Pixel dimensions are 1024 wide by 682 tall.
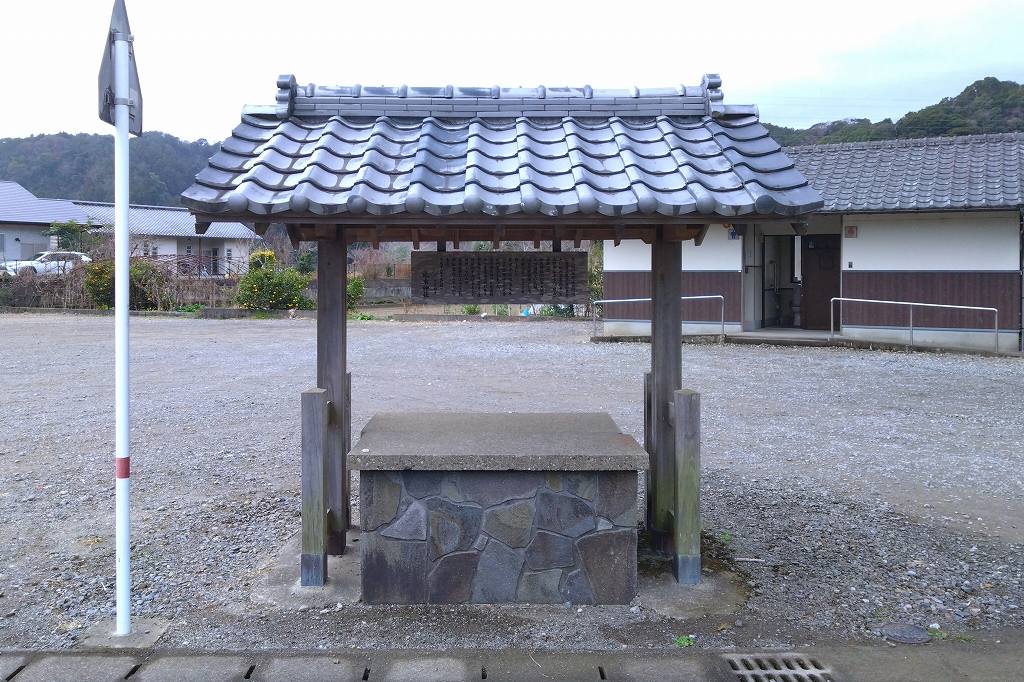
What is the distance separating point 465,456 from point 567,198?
1313mm

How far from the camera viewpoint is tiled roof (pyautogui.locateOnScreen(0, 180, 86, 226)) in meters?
42.7

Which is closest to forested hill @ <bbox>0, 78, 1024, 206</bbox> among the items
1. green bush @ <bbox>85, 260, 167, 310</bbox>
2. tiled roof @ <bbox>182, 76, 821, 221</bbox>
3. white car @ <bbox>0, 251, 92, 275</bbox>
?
white car @ <bbox>0, 251, 92, 275</bbox>

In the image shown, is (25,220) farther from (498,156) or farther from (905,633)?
(905,633)

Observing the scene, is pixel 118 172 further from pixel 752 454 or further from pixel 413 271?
pixel 752 454

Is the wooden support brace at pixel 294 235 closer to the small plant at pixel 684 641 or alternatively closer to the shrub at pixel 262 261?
the small plant at pixel 684 641

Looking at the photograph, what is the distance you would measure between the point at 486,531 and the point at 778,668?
1456mm

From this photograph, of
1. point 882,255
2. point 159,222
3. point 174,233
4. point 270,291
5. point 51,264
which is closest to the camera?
point 882,255

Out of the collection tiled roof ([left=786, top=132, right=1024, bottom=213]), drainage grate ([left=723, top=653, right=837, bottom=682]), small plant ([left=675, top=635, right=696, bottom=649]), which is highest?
tiled roof ([left=786, top=132, right=1024, bottom=213])

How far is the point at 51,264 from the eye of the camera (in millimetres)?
31297

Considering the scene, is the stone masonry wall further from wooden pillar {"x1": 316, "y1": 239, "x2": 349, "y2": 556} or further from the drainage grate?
the drainage grate

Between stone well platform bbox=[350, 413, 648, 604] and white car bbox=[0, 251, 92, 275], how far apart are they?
84.5 feet

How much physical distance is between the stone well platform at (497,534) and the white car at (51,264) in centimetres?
2575

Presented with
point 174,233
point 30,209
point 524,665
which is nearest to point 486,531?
point 524,665

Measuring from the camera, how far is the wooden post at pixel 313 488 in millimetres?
4438
